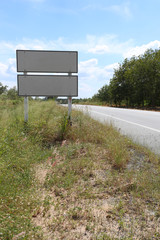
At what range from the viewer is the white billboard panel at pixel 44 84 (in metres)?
7.44

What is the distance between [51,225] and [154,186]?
1.68 meters

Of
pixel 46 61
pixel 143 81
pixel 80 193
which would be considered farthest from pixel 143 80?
pixel 80 193

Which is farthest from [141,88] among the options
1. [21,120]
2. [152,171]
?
[152,171]

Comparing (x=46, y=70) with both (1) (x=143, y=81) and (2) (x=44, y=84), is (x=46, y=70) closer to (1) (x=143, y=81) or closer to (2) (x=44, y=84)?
(2) (x=44, y=84)

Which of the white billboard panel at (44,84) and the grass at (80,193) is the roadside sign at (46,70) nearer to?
the white billboard panel at (44,84)

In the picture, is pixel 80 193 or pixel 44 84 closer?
pixel 80 193

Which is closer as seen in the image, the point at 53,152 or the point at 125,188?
the point at 125,188

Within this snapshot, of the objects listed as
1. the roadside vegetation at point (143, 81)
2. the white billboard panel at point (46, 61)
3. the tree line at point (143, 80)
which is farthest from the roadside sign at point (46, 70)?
the tree line at point (143, 80)

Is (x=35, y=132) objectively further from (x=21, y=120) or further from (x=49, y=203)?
(x=49, y=203)

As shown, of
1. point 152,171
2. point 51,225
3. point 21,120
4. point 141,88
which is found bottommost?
point 51,225

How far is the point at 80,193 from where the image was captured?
3.27 m

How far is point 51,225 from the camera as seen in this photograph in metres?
2.56

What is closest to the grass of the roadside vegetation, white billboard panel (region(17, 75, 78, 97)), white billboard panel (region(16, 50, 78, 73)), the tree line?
white billboard panel (region(17, 75, 78, 97))

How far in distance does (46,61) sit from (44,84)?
78cm
